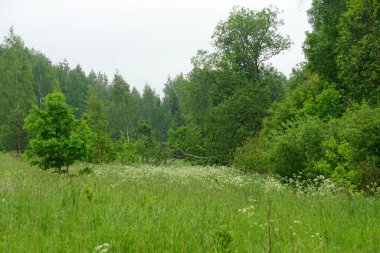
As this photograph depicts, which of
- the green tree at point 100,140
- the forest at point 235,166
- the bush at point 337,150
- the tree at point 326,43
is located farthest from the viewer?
the green tree at point 100,140

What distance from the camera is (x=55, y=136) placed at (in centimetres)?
1620

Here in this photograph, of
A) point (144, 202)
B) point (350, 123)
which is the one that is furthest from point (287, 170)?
point (144, 202)

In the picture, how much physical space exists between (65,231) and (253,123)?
28.9 meters

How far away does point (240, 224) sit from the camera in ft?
18.8

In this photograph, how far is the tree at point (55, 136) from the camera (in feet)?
51.8

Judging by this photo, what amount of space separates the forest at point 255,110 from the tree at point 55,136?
5cm

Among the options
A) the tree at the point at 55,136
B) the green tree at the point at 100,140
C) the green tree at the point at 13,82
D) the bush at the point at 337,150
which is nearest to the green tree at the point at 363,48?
the bush at the point at 337,150

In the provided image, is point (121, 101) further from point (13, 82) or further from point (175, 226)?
point (175, 226)

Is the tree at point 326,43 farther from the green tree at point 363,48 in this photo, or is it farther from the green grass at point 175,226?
the green grass at point 175,226

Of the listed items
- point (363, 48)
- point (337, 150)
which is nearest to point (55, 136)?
point (337, 150)

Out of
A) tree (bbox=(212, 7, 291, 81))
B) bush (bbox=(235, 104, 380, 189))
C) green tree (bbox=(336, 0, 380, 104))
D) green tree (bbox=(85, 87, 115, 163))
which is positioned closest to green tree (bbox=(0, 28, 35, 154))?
green tree (bbox=(85, 87, 115, 163))

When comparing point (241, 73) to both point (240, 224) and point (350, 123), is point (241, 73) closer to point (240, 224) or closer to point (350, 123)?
point (350, 123)

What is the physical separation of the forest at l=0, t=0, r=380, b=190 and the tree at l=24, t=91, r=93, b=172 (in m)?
0.05

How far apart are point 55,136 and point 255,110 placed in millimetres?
20233
